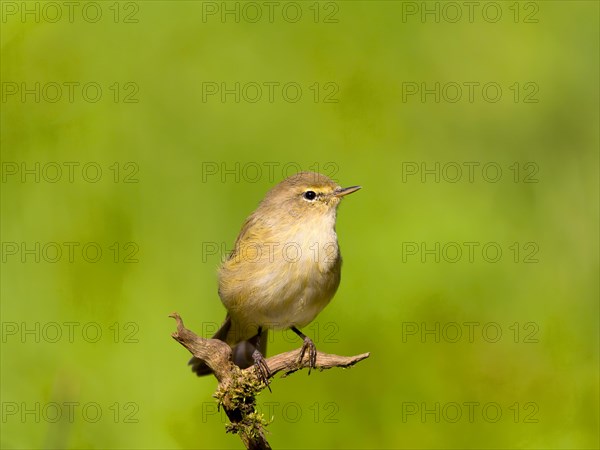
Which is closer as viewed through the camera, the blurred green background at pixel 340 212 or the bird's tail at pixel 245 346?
the bird's tail at pixel 245 346

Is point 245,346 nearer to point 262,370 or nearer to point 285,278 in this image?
point 285,278

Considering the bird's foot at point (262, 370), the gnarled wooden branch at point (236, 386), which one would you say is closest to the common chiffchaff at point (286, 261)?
the bird's foot at point (262, 370)

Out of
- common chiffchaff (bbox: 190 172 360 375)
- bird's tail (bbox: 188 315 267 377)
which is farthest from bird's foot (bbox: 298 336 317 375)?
bird's tail (bbox: 188 315 267 377)

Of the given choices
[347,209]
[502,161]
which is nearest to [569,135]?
[502,161]

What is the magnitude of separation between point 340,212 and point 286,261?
1768 mm

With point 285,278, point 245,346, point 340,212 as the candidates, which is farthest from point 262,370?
point 340,212

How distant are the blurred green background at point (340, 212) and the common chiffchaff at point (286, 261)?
2.46 feet

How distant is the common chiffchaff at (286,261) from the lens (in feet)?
17.7

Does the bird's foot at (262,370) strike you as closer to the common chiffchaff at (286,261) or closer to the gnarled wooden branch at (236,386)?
the gnarled wooden branch at (236,386)

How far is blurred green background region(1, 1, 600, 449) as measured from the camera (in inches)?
243

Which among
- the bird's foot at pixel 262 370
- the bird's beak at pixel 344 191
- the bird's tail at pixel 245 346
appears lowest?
the bird's tail at pixel 245 346

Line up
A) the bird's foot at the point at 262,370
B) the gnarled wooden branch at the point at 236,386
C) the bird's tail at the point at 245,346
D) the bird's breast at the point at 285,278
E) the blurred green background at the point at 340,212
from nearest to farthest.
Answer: the gnarled wooden branch at the point at 236,386 < the bird's foot at the point at 262,370 < the bird's breast at the point at 285,278 < the bird's tail at the point at 245,346 < the blurred green background at the point at 340,212

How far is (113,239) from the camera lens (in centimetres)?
686

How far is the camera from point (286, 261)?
5402 millimetres
